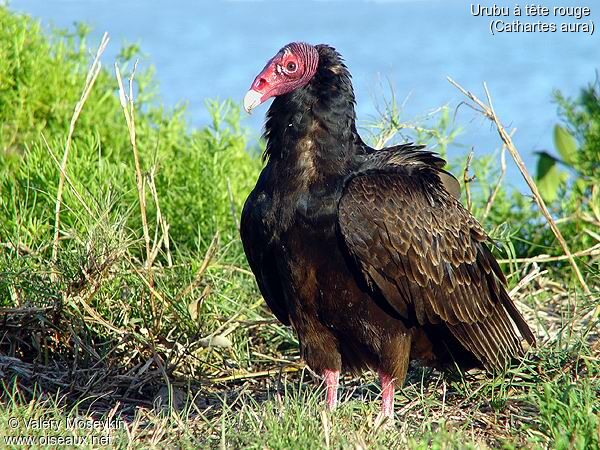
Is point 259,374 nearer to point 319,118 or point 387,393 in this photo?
point 387,393

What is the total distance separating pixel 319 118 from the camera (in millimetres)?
4945

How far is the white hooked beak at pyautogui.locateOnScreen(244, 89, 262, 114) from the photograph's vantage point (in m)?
4.95

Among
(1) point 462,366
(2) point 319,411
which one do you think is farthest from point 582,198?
(2) point 319,411

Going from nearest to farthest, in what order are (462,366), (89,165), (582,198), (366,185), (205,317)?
1. (366,185)
2. (462,366)
3. (205,317)
4. (89,165)
5. (582,198)

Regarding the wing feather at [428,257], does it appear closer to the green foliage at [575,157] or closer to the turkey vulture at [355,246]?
the turkey vulture at [355,246]

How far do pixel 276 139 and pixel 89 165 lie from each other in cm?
192

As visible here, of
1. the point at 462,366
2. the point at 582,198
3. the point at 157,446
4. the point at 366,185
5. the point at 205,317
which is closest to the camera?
the point at 157,446

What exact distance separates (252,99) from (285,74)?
0.20 meters

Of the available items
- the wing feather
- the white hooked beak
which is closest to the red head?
the white hooked beak

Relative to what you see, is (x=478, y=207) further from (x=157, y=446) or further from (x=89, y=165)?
(x=157, y=446)

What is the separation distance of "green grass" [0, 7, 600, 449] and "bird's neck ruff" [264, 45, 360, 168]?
1100 millimetres

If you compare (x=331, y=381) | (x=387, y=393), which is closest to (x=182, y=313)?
(x=331, y=381)

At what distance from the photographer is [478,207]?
7.64m

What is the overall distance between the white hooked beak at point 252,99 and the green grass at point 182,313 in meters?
1.08
